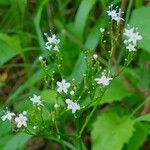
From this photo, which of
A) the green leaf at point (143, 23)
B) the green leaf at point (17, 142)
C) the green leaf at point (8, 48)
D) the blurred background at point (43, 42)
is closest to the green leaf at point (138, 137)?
the blurred background at point (43, 42)

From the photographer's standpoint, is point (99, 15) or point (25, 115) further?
point (99, 15)

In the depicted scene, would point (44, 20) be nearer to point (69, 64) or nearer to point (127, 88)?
point (69, 64)

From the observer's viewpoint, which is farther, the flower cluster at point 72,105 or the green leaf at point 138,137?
the green leaf at point 138,137

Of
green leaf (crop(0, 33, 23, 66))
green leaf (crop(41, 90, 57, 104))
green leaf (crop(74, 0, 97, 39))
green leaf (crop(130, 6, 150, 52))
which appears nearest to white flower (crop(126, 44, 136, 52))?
green leaf (crop(130, 6, 150, 52))

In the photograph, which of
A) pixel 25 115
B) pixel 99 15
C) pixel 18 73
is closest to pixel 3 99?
pixel 18 73

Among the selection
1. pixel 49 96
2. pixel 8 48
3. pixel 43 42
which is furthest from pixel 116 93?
pixel 8 48

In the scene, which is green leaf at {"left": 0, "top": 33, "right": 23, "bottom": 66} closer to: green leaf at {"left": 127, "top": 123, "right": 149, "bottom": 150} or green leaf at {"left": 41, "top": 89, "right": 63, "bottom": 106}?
green leaf at {"left": 41, "top": 89, "right": 63, "bottom": 106}

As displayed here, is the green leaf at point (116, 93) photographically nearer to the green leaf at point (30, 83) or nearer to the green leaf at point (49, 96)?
the green leaf at point (49, 96)
